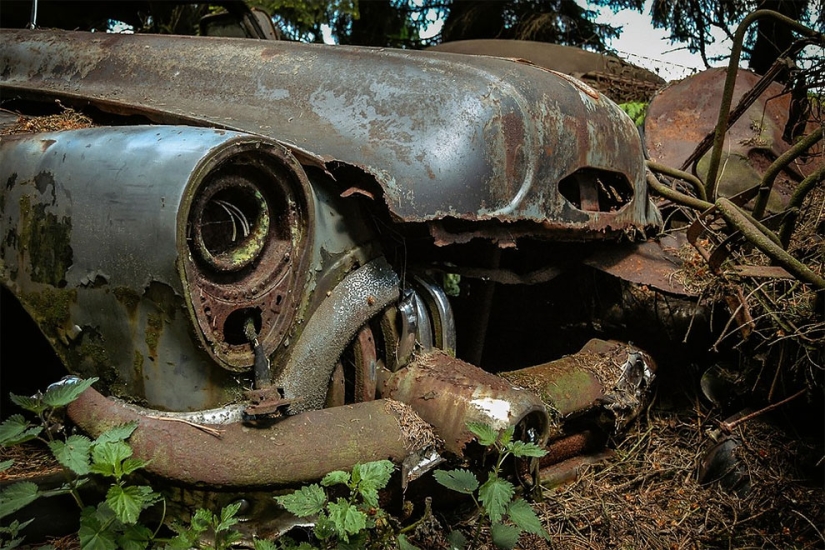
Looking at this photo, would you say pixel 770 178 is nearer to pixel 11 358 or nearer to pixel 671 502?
pixel 671 502

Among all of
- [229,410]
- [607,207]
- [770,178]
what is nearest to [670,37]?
[770,178]

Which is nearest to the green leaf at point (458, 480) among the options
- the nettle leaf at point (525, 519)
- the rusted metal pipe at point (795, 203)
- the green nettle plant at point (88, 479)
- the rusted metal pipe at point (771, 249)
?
the nettle leaf at point (525, 519)

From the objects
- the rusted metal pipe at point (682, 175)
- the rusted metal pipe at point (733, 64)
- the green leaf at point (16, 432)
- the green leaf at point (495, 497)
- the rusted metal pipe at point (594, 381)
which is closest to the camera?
the green leaf at point (16, 432)

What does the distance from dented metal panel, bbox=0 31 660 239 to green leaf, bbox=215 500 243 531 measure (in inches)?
30.2

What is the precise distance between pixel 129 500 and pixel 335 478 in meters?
0.41

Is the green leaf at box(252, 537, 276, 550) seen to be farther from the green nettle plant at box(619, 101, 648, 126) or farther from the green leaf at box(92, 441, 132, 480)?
the green nettle plant at box(619, 101, 648, 126)

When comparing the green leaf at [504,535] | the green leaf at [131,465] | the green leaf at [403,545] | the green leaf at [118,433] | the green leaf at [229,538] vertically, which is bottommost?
the green leaf at [504,535]

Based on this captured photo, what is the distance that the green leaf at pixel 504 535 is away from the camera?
179 centimetres

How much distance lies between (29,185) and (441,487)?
1301 millimetres

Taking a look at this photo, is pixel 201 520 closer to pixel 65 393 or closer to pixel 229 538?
pixel 229 538

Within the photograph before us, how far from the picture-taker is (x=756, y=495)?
2.39 meters

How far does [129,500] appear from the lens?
1480 mm

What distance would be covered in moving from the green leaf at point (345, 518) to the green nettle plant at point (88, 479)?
354mm

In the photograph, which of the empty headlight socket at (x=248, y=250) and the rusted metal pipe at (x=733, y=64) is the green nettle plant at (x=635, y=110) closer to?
the rusted metal pipe at (x=733, y=64)
